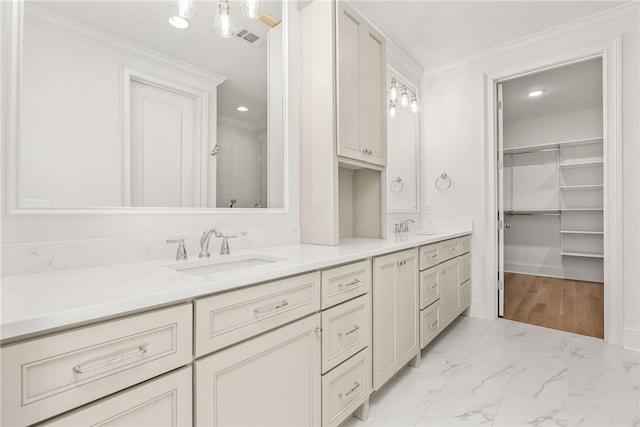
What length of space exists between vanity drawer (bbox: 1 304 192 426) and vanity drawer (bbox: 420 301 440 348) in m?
1.68

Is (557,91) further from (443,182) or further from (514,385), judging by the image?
(514,385)

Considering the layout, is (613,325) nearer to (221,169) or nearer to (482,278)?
(482,278)

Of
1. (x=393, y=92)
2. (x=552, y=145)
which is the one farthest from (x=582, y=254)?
(x=393, y=92)

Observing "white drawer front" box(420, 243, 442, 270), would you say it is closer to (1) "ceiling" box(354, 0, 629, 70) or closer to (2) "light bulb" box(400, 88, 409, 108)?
(2) "light bulb" box(400, 88, 409, 108)

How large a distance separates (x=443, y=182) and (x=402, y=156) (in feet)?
1.95

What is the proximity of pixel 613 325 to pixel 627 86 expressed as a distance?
1893 mm

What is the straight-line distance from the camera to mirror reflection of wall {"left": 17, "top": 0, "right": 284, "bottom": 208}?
3.50ft

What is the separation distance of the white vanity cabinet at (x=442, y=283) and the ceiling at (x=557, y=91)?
81.5 inches

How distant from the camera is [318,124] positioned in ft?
6.14

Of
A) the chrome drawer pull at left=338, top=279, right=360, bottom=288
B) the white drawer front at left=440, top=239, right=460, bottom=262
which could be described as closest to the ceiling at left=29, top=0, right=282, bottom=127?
the chrome drawer pull at left=338, top=279, right=360, bottom=288

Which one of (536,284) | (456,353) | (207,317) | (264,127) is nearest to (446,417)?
(456,353)

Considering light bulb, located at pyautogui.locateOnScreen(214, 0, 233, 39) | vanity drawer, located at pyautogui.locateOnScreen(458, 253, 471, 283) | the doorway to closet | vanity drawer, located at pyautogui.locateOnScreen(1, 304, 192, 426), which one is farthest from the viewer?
the doorway to closet

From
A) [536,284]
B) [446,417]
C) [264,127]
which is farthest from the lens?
[536,284]

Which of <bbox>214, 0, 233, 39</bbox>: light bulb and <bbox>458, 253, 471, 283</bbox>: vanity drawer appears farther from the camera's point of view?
<bbox>458, 253, 471, 283</bbox>: vanity drawer
